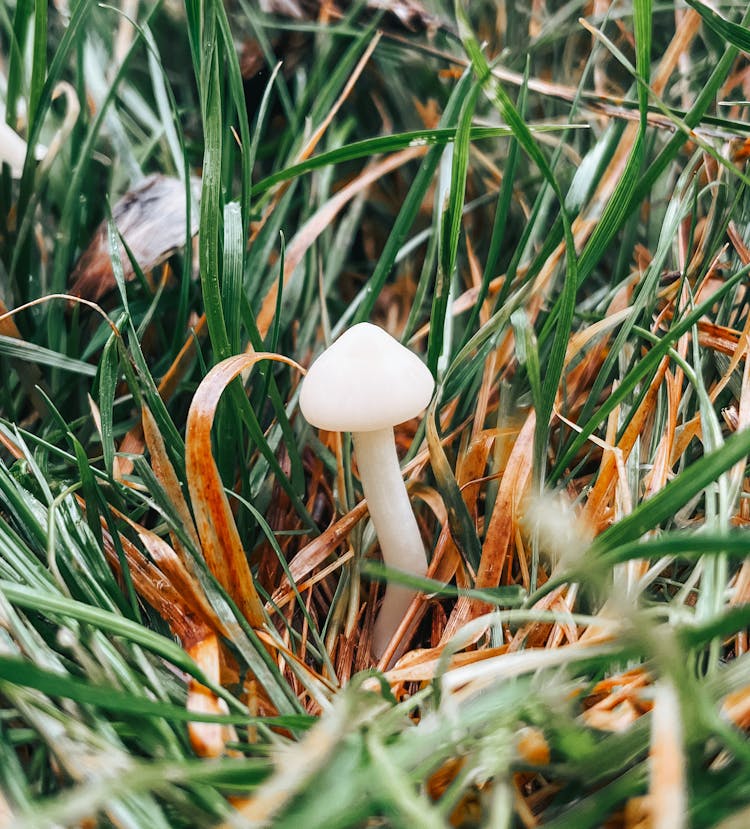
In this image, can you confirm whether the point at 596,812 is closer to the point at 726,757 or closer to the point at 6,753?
the point at 726,757

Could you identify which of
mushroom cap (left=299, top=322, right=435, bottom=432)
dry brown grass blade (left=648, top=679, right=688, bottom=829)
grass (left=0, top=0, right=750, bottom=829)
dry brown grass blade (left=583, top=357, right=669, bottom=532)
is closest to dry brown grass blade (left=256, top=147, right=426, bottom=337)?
grass (left=0, top=0, right=750, bottom=829)

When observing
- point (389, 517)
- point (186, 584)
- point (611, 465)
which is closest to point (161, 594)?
point (186, 584)

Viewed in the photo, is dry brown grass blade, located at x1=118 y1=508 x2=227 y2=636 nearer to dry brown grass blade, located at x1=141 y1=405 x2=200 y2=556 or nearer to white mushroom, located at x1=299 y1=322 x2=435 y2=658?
dry brown grass blade, located at x1=141 y1=405 x2=200 y2=556

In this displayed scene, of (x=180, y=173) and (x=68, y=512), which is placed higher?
(x=180, y=173)

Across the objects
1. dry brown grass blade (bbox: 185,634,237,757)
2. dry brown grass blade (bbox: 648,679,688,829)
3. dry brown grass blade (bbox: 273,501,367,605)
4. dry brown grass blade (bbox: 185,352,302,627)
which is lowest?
dry brown grass blade (bbox: 648,679,688,829)

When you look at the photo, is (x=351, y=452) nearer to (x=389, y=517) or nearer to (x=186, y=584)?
(x=389, y=517)

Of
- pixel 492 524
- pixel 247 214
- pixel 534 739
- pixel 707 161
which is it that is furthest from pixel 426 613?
pixel 707 161

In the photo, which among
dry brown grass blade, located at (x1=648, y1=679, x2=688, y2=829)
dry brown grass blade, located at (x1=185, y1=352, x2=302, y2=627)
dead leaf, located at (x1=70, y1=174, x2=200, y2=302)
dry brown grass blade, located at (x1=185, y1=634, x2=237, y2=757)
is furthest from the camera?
dead leaf, located at (x1=70, y1=174, x2=200, y2=302)

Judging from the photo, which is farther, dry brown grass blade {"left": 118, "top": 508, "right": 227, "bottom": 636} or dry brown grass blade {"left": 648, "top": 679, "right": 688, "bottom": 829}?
dry brown grass blade {"left": 118, "top": 508, "right": 227, "bottom": 636}
